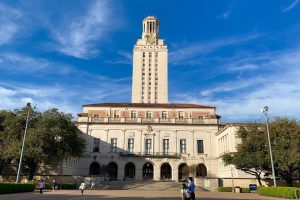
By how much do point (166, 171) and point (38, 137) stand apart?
34.6 m

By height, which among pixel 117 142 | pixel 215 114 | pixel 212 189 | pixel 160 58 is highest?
pixel 160 58

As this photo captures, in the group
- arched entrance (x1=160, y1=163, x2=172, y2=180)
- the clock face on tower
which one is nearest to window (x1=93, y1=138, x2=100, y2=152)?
arched entrance (x1=160, y1=163, x2=172, y2=180)

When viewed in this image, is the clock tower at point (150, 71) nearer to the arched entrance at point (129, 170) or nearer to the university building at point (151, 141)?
the university building at point (151, 141)

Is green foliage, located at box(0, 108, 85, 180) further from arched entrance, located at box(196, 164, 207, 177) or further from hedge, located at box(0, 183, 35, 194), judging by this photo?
arched entrance, located at box(196, 164, 207, 177)

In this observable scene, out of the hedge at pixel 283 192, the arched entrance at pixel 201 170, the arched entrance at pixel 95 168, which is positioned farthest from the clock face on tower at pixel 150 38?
the hedge at pixel 283 192

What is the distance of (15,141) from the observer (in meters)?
45.5

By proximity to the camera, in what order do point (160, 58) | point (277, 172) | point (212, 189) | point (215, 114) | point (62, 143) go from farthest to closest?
point (160, 58) → point (215, 114) → point (212, 189) → point (62, 143) → point (277, 172)

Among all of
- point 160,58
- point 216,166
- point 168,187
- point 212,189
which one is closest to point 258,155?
point 212,189

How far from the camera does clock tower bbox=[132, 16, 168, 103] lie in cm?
10675

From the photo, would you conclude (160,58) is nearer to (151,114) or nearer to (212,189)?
(151,114)

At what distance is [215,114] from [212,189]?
24.1 metres

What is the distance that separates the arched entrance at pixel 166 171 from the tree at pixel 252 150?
2665 centimetres

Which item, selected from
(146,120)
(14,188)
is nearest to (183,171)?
(146,120)

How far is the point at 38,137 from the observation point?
45.5m
